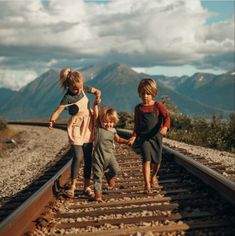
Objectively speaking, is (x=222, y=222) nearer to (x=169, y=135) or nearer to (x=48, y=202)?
(x=48, y=202)

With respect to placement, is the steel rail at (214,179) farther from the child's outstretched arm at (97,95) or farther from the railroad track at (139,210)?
the child's outstretched arm at (97,95)

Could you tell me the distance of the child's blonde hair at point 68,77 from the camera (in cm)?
625

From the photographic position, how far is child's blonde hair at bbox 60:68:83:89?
6.25m

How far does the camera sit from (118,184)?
23.2ft

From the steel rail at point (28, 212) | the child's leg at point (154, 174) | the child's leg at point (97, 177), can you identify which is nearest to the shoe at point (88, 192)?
the child's leg at point (97, 177)

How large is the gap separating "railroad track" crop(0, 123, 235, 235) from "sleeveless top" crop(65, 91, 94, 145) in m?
0.72

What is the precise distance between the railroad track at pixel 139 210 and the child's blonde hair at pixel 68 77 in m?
1.38

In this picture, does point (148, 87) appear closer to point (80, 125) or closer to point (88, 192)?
point (80, 125)

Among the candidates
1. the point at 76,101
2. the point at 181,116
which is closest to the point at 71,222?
the point at 76,101

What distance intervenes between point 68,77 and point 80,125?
26.6 inches

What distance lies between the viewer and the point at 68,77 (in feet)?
20.6

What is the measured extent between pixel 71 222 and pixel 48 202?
3.45 ft

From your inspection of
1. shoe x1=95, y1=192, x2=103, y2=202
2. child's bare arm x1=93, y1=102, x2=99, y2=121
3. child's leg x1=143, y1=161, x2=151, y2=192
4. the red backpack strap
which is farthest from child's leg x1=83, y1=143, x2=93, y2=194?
the red backpack strap

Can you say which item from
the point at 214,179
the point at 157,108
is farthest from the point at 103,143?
the point at 214,179
